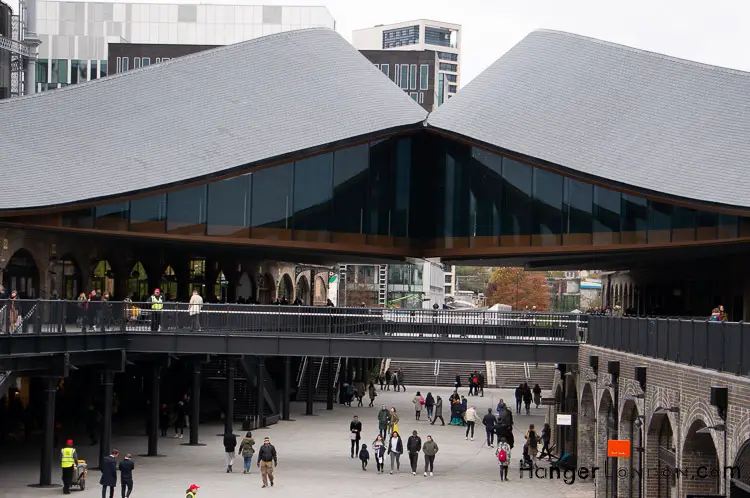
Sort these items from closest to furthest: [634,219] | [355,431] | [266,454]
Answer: [266,454], [355,431], [634,219]

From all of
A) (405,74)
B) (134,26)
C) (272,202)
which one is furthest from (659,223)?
(134,26)

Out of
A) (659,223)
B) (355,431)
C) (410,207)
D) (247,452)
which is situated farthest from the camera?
(410,207)

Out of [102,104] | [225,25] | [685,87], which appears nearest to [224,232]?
[102,104]

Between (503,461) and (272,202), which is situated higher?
(272,202)

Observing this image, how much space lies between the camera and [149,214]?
1676 inches

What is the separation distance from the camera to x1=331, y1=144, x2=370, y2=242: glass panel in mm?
45312

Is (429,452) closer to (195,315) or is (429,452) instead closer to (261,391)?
(195,315)

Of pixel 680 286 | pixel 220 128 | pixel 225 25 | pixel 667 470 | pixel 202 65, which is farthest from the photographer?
pixel 225 25

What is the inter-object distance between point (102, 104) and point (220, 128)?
4.79 m

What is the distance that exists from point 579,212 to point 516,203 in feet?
8.03

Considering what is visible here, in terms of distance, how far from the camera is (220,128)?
46500 mm

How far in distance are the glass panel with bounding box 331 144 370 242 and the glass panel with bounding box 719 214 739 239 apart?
13307mm

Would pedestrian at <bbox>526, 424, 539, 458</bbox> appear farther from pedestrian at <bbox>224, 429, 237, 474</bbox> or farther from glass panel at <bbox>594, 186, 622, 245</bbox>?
glass panel at <bbox>594, 186, 622, 245</bbox>

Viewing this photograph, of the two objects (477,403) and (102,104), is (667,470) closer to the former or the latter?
(102,104)
